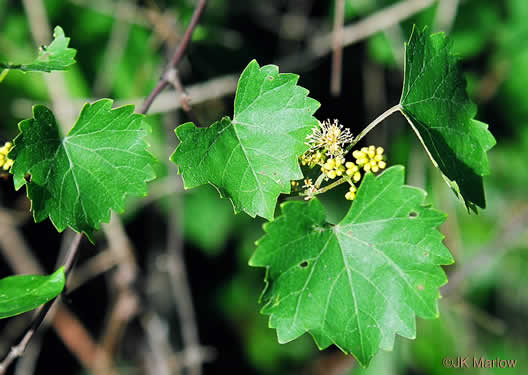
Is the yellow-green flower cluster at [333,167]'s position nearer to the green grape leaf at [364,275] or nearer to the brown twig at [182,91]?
the green grape leaf at [364,275]

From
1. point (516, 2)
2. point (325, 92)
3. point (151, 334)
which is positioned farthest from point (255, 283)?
point (516, 2)

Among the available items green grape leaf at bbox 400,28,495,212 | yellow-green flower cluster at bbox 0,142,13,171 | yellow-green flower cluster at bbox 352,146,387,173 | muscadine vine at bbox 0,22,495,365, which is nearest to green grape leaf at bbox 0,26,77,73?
muscadine vine at bbox 0,22,495,365

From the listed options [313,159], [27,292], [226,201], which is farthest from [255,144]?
[226,201]

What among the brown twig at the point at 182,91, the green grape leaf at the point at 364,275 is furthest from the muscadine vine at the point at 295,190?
the brown twig at the point at 182,91

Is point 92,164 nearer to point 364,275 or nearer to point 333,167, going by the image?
point 333,167

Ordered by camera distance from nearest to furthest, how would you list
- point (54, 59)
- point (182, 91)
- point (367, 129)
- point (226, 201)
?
1. point (367, 129)
2. point (54, 59)
3. point (182, 91)
4. point (226, 201)

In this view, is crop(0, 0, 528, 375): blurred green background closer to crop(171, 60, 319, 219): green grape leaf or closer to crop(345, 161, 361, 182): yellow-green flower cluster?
crop(171, 60, 319, 219): green grape leaf
